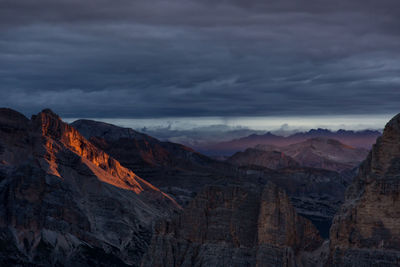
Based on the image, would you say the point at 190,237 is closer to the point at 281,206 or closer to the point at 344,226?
the point at 281,206

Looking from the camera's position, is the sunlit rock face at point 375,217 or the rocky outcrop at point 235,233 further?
the rocky outcrop at point 235,233

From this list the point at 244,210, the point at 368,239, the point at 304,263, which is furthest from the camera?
the point at 244,210

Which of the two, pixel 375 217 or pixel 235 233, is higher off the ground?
pixel 375 217

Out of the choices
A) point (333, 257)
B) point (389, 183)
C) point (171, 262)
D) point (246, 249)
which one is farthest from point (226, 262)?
point (389, 183)

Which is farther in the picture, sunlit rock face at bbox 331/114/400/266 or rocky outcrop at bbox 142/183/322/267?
rocky outcrop at bbox 142/183/322/267

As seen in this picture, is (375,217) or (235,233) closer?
(375,217)
